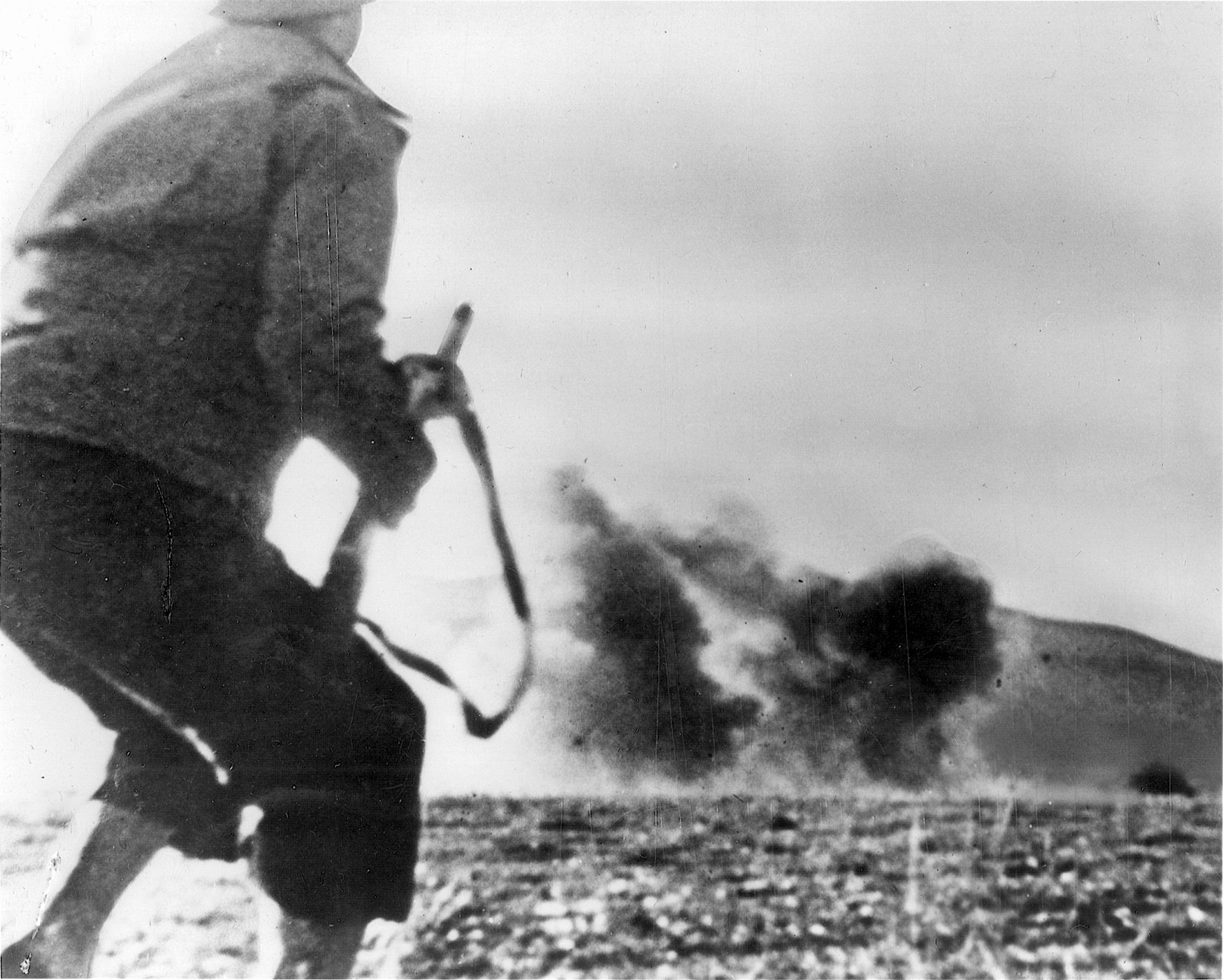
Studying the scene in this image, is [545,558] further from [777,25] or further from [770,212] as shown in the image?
[777,25]

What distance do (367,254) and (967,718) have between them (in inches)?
64.6

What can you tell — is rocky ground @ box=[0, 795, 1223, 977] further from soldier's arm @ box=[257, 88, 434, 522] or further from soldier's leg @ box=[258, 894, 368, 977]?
soldier's arm @ box=[257, 88, 434, 522]

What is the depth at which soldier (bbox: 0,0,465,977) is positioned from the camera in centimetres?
215

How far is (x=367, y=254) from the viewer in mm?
2223

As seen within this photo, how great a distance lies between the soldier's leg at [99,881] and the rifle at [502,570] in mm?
598

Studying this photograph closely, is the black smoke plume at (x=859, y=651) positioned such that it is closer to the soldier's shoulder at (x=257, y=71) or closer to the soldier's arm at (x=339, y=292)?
the soldier's arm at (x=339, y=292)

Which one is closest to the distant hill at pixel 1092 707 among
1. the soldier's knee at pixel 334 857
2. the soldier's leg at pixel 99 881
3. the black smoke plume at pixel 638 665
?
the black smoke plume at pixel 638 665

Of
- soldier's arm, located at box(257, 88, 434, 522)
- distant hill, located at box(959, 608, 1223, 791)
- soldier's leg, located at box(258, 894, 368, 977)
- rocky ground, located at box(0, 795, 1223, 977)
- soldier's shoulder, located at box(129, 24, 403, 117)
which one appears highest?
soldier's shoulder, located at box(129, 24, 403, 117)

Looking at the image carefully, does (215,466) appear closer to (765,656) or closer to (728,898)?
(765,656)

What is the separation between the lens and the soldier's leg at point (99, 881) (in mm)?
2139

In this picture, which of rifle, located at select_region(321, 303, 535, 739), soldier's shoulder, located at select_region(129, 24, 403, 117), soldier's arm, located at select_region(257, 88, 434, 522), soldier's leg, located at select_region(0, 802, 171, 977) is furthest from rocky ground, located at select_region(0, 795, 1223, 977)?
soldier's shoulder, located at select_region(129, 24, 403, 117)

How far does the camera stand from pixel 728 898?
2.17 metres

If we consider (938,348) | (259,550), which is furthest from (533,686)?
(938,348)

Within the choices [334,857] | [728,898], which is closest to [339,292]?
[334,857]
